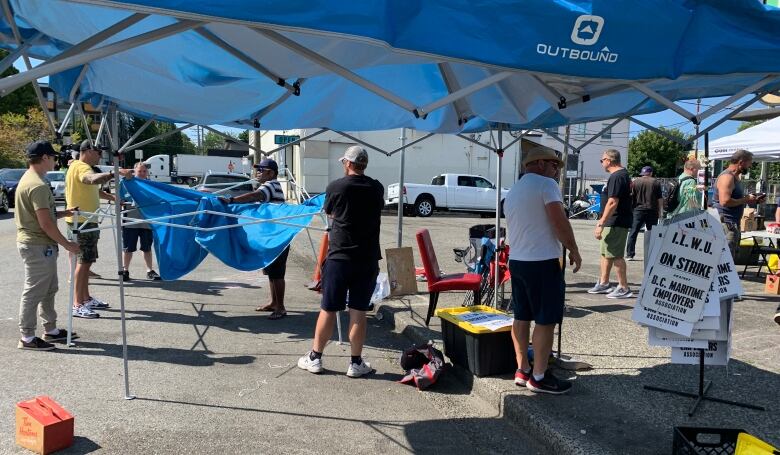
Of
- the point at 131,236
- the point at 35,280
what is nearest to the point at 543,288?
the point at 35,280

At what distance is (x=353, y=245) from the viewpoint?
4.45 m

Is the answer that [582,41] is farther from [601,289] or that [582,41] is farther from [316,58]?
[601,289]

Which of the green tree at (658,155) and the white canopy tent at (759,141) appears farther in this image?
the green tree at (658,155)

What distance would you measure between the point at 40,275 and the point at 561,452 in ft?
15.2

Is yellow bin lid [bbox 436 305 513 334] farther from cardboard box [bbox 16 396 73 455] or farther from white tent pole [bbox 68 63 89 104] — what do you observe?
white tent pole [bbox 68 63 89 104]

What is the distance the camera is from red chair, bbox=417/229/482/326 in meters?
5.81

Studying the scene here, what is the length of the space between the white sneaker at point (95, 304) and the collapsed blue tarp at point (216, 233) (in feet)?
3.39

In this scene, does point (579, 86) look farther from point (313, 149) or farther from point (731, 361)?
point (313, 149)

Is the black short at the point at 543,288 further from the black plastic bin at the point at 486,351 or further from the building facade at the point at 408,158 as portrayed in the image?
the building facade at the point at 408,158

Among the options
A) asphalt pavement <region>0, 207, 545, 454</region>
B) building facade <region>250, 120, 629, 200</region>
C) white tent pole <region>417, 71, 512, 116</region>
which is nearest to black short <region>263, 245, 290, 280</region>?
asphalt pavement <region>0, 207, 545, 454</region>

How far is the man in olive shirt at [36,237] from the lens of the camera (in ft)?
15.7

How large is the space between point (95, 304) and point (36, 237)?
1.75 meters

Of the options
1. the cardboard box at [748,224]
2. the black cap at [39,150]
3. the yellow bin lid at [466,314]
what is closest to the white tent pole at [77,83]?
the black cap at [39,150]

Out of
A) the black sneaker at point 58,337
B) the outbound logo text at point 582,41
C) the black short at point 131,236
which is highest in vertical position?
the outbound logo text at point 582,41
